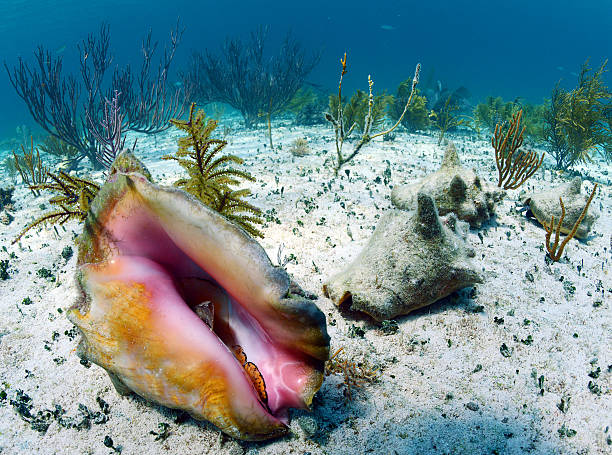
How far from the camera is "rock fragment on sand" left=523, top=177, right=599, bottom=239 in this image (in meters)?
4.22

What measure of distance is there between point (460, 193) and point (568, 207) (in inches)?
64.2

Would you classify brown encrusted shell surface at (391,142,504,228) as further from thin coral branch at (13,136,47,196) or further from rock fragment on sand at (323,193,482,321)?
thin coral branch at (13,136,47,196)

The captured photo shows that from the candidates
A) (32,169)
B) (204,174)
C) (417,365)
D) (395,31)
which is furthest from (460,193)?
(395,31)

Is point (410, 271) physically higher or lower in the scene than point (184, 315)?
lower

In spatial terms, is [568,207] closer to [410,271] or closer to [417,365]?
[410,271]

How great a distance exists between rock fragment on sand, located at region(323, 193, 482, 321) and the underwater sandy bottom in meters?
0.20

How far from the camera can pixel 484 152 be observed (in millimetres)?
10109

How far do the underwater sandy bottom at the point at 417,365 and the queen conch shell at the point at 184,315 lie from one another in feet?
1.20

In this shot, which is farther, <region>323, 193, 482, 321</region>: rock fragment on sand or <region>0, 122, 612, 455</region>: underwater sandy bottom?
<region>323, 193, 482, 321</region>: rock fragment on sand

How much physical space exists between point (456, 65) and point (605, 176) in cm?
8197

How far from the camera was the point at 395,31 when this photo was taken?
286ft

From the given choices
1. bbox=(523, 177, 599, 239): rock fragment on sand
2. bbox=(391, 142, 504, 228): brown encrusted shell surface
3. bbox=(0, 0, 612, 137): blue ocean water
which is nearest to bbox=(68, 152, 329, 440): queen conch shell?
bbox=(391, 142, 504, 228): brown encrusted shell surface

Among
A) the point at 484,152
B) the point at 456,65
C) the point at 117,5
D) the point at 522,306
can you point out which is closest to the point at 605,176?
the point at 484,152

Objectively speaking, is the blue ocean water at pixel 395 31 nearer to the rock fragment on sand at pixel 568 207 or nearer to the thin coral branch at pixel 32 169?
the thin coral branch at pixel 32 169
